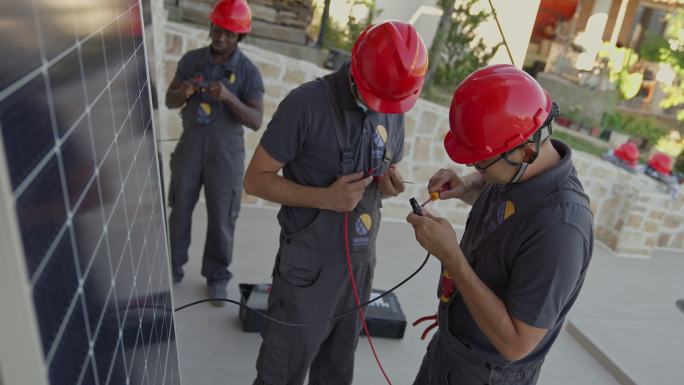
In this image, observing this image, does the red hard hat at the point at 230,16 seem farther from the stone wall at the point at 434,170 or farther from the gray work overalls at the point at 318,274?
the stone wall at the point at 434,170

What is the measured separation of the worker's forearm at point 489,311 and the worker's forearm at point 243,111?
224 cm

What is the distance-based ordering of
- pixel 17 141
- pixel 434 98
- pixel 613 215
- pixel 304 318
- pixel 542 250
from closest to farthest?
pixel 17 141 < pixel 542 250 < pixel 304 318 < pixel 613 215 < pixel 434 98

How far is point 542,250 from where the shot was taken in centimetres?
169

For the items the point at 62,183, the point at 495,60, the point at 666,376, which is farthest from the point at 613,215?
the point at 62,183

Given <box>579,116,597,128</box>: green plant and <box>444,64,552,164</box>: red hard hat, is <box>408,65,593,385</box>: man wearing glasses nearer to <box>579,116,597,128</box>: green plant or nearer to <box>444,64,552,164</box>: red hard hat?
<box>444,64,552,164</box>: red hard hat

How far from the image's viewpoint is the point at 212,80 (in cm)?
378

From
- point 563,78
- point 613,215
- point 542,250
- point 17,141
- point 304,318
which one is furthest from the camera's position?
point 563,78

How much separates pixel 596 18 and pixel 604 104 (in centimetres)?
328

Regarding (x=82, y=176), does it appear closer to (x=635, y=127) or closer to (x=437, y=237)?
(x=437, y=237)

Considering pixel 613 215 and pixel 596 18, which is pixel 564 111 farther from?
pixel 613 215

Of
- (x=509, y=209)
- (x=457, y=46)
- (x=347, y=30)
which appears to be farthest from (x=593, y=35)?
(x=509, y=209)

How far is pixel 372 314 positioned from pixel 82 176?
3377 millimetres

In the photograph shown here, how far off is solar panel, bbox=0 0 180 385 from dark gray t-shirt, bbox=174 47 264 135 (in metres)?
2.51

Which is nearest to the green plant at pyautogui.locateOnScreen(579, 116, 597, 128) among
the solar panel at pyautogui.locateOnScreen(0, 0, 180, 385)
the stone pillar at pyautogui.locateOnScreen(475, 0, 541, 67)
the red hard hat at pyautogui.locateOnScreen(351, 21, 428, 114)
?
the stone pillar at pyautogui.locateOnScreen(475, 0, 541, 67)
